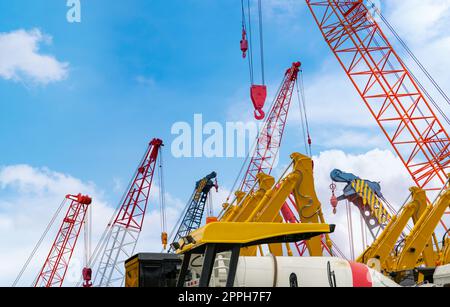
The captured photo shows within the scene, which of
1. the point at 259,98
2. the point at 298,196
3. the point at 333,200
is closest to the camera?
the point at 298,196

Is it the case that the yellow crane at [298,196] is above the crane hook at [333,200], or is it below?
below

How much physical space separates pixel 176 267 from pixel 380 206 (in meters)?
43.3

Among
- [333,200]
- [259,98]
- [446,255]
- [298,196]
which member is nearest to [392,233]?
[446,255]

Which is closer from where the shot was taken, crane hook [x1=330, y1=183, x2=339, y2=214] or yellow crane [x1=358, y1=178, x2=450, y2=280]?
yellow crane [x1=358, y1=178, x2=450, y2=280]

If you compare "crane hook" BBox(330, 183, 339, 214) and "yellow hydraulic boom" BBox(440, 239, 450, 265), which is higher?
"crane hook" BBox(330, 183, 339, 214)

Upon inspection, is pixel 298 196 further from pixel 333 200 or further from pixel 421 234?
pixel 333 200

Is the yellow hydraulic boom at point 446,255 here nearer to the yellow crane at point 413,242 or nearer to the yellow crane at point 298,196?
the yellow crane at point 413,242

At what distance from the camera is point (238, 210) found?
31797 mm

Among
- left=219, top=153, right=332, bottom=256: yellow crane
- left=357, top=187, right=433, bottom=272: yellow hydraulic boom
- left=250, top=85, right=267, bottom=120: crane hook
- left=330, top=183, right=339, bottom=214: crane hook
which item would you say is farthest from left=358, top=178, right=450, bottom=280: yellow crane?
left=330, top=183, right=339, bottom=214: crane hook

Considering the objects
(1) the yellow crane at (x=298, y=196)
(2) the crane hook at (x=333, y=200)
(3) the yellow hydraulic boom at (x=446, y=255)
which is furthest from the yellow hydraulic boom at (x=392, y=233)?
(2) the crane hook at (x=333, y=200)

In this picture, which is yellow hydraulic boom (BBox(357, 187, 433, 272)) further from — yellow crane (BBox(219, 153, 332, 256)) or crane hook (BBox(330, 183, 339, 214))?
crane hook (BBox(330, 183, 339, 214))

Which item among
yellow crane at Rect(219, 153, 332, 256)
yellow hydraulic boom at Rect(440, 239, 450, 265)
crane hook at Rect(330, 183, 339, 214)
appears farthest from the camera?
crane hook at Rect(330, 183, 339, 214)

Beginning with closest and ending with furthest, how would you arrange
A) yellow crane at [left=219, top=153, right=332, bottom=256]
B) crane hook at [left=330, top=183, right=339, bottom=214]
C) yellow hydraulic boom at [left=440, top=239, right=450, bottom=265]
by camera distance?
1. yellow crane at [left=219, top=153, right=332, bottom=256]
2. yellow hydraulic boom at [left=440, top=239, right=450, bottom=265]
3. crane hook at [left=330, top=183, right=339, bottom=214]

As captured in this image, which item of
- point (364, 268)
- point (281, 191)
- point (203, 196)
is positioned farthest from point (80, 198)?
point (364, 268)
